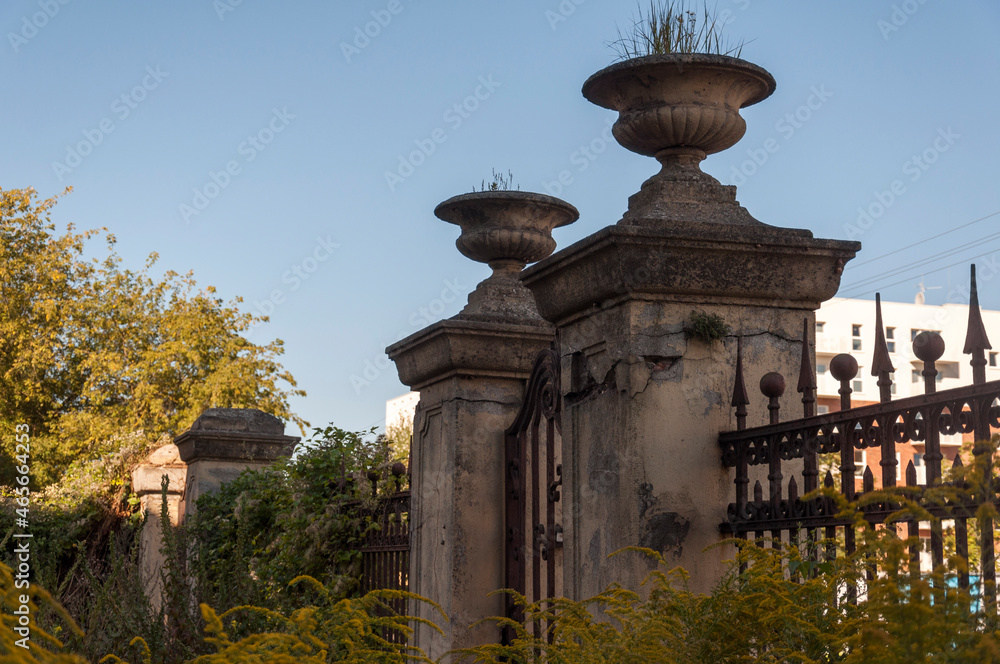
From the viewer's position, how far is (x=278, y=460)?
7.82 meters

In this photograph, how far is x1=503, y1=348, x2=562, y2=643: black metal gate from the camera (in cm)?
434

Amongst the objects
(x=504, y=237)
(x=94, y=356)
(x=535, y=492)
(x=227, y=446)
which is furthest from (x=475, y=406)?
(x=94, y=356)

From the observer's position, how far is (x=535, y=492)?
15.0 feet

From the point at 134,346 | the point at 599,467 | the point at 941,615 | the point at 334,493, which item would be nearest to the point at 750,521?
the point at 599,467

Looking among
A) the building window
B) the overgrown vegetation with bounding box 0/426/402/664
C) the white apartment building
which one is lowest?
the overgrown vegetation with bounding box 0/426/402/664

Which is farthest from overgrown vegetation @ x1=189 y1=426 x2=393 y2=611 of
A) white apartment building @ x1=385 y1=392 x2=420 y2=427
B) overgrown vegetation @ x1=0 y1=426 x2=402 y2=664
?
white apartment building @ x1=385 y1=392 x2=420 y2=427

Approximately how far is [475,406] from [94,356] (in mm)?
23870

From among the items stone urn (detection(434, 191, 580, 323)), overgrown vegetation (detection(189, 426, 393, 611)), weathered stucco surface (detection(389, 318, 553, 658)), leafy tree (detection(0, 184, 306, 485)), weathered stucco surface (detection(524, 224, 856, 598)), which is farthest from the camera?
leafy tree (detection(0, 184, 306, 485))

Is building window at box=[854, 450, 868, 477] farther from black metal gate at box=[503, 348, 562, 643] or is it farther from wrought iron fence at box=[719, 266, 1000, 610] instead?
black metal gate at box=[503, 348, 562, 643]

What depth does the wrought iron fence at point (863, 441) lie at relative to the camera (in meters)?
2.35

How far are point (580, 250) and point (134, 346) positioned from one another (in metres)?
26.6

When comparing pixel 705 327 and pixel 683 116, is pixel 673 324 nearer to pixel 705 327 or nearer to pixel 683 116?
pixel 705 327

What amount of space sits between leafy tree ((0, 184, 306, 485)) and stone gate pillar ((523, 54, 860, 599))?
76.4 feet

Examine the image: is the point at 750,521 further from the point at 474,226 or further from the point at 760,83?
the point at 474,226
